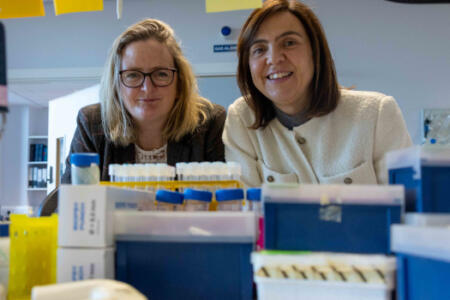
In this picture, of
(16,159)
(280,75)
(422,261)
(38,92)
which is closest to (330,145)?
(280,75)

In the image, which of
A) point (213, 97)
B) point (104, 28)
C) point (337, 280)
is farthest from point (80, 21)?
point (337, 280)

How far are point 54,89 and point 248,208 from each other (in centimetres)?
518

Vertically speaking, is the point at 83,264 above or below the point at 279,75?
below

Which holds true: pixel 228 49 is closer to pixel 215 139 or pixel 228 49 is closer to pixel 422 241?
pixel 215 139

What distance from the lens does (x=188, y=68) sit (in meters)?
1.65

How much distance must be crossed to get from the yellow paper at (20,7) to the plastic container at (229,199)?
0.64m

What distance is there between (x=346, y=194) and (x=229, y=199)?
28 cm

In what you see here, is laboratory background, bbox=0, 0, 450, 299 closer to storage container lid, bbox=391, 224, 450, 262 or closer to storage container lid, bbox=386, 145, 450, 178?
storage container lid, bbox=386, 145, 450, 178

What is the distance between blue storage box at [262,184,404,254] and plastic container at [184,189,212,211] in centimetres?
23

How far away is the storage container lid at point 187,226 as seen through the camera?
2.28ft

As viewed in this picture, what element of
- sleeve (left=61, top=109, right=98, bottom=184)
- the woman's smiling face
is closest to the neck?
sleeve (left=61, top=109, right=98, bottom=184)

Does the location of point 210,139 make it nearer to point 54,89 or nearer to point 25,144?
point 54,89

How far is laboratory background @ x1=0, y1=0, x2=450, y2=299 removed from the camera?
361cm

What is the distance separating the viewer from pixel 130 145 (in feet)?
4.98
